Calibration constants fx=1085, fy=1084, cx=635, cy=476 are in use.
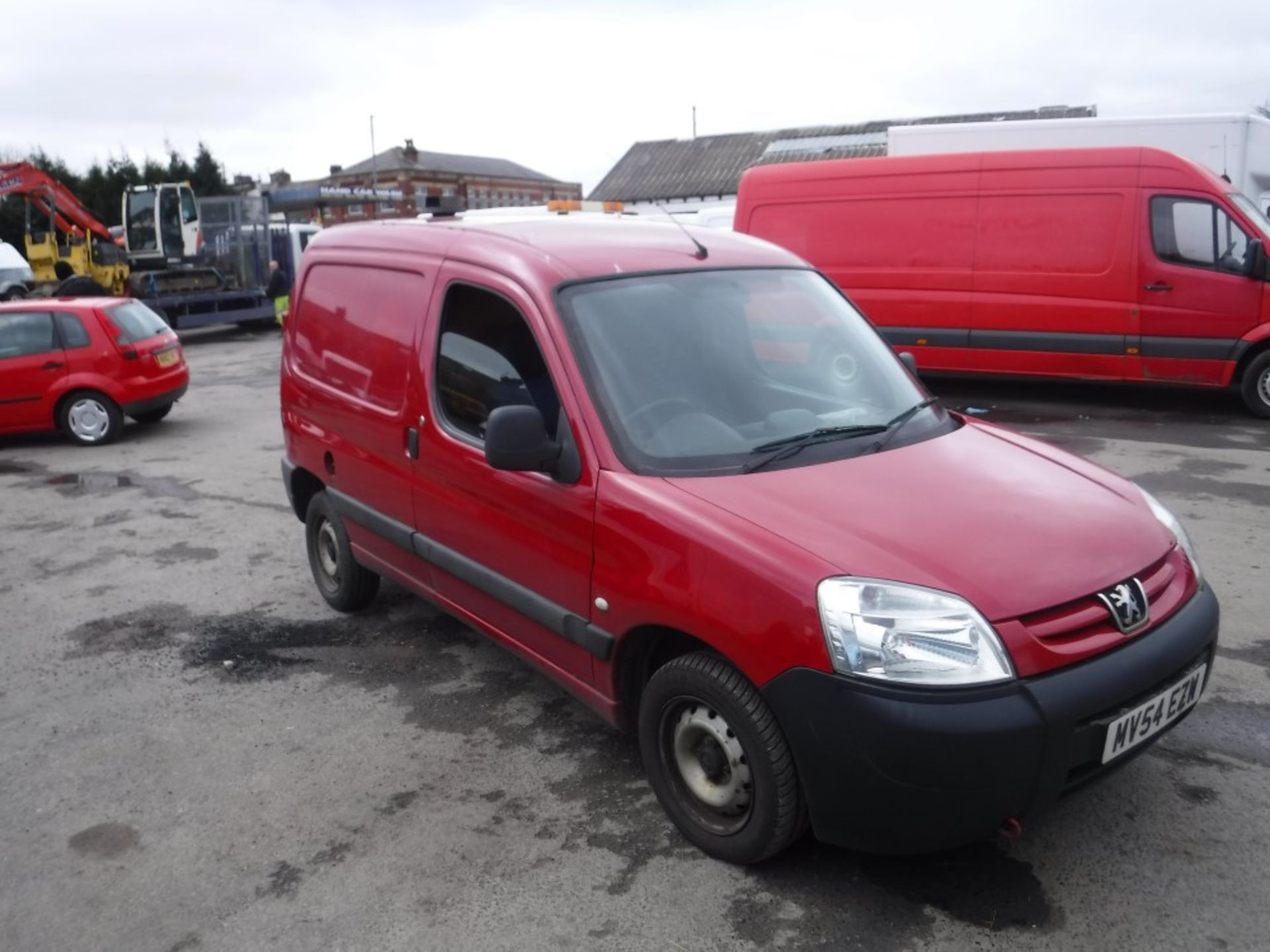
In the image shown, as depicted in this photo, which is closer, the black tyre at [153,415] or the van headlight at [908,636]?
the van headlight at [908,636]

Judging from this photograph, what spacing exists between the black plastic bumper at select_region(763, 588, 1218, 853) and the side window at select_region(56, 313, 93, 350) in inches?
415

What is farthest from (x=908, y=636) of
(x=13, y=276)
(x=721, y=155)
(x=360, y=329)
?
(x=721, y=155)

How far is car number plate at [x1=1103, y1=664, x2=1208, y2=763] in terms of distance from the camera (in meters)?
2.84

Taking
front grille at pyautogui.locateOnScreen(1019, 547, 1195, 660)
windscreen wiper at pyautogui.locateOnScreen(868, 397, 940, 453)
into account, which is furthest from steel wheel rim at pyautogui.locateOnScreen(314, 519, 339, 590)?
front grille at pyautogui.locateOnScreen(1019, 547, 1195, 660)

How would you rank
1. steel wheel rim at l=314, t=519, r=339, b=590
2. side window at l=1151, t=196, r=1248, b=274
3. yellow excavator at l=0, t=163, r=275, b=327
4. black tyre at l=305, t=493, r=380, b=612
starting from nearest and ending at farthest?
1. black tyre at l=305, t=493, r=380, b=612
2. steel wheel rim at l=314, t=519, r=339, b=590
3. side window at l=1151, t=196, r=1248, b=274
4. yellow excavator at l=0, t=163, r=275, b=327

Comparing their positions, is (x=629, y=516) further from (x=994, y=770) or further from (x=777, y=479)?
(x=994, y=770)

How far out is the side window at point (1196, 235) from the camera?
989 centimetres

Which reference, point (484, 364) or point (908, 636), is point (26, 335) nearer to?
point (484, 364)

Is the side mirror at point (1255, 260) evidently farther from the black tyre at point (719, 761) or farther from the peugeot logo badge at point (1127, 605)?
the black tyre at point (719, 761)

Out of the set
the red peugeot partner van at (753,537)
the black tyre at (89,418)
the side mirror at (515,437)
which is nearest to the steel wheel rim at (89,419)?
the black tyre at (89,418)

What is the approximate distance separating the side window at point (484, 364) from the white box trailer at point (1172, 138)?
390 inches

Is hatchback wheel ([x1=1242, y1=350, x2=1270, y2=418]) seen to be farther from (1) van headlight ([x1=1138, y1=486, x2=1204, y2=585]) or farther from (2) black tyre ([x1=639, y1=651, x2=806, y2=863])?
(2) black tyre ([x1=639, y1=651, x2=806, y2=863])

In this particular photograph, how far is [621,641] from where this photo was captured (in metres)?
3.39

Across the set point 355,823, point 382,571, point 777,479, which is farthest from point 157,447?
point 777,479
